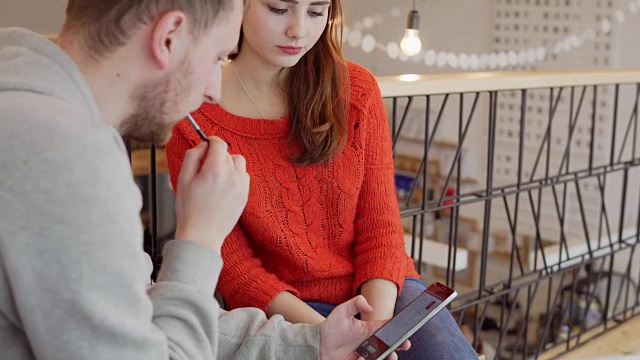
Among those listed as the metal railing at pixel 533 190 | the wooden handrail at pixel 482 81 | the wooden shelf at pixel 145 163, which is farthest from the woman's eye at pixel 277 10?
the metal railing at pixel 533 190

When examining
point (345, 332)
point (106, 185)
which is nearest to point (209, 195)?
point (106, 185)

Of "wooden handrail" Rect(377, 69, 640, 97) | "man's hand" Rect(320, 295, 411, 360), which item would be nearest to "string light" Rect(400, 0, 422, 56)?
"wooden handrail" Rect(377, 69, 640, 97)

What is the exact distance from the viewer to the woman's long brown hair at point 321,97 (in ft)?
4.61

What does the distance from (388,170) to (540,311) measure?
3508 millimetres

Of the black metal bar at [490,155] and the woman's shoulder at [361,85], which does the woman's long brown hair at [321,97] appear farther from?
the black metal bar at [490,155]

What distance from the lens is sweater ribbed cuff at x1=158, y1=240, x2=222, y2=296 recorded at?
826 mm

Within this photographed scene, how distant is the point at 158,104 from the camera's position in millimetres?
823

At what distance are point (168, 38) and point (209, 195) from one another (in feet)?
0.58

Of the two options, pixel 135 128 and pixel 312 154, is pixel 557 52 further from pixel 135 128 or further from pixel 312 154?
pixel 135 128

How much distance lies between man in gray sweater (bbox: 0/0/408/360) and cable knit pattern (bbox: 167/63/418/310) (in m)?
0.47

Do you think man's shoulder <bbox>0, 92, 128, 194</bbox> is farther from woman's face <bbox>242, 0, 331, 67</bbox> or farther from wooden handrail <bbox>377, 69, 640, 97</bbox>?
wooden handrail <bbox>377, 69, 640, 97</bbox>

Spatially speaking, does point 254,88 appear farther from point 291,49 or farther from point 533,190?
point 533,190

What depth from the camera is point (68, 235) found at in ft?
2.21

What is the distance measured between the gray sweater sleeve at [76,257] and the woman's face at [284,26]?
0.66 m
